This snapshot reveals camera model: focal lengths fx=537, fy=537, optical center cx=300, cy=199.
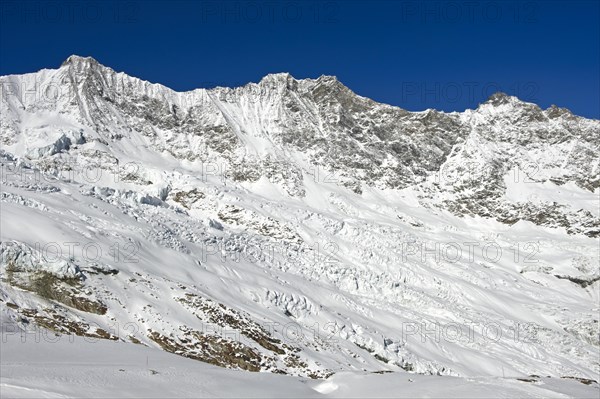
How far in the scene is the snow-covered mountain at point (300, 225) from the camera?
35.4 m

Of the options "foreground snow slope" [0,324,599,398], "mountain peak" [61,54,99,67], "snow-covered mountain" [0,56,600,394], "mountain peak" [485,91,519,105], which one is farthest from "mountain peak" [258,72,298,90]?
"foreground snow slope" [0,324,599,398]

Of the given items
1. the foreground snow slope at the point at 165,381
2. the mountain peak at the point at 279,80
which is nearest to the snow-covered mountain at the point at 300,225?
the mountain peak at the point at 279,80

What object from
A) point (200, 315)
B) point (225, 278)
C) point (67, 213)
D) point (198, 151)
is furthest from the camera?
point (198, 151)

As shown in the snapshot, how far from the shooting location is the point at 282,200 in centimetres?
9506

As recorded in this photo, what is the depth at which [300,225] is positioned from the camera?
77375mm

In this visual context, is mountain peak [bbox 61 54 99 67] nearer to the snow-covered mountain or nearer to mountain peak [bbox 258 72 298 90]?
the snow-covered mountain

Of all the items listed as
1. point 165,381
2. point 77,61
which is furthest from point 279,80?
point 165,381

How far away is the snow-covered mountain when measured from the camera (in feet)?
116

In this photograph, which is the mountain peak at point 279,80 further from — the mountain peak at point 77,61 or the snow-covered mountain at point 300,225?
the mountain peak at point 77,61

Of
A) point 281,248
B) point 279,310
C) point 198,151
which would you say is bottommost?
point 279,310

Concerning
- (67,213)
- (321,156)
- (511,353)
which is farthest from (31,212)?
(321,156)

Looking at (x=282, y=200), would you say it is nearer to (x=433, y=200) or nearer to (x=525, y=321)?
(x=433, y=200)

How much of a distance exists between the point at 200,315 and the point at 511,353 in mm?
35407

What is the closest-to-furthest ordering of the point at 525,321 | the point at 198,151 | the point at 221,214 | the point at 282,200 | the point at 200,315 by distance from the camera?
the point at 200,315 < the point at 525,321 < the point at 221,214 < the point at 282,200 < the point at 198,151
